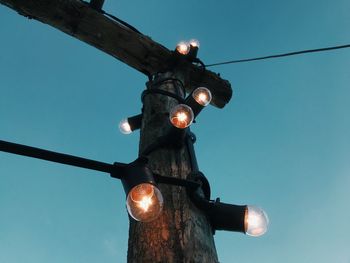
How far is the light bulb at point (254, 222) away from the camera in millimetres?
1754

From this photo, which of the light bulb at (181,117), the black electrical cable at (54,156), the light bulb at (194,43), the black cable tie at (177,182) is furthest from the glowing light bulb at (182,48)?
the black electrical cable at (54,156)

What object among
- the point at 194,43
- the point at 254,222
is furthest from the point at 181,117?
the point at 194,43

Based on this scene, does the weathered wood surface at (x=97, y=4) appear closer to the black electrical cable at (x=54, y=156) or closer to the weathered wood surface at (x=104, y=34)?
the weathered wood surface at (x=104, y=34)

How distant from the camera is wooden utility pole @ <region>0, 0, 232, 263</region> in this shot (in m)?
1.52

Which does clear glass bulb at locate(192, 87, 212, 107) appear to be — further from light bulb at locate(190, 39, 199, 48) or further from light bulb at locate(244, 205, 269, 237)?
light bulb at locate(244, 205, 269, 237)

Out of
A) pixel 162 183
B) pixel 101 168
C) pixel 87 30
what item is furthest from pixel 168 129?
pixel 87 30

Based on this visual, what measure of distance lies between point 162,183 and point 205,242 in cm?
33

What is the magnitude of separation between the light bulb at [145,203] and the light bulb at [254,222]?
0.48 metres

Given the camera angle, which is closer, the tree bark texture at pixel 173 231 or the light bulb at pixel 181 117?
the tree bark texture at pixel 173 231

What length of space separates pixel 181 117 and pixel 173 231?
0.75 m

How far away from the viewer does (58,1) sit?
346cm

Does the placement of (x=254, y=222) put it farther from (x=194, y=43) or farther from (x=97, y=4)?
(x=97, y=4)

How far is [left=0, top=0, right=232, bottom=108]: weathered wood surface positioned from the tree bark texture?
1.72m

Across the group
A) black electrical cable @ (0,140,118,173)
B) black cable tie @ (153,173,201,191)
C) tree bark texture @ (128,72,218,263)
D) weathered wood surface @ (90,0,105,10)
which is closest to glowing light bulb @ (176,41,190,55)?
weathered wood surface @ (90,0,105,10)
